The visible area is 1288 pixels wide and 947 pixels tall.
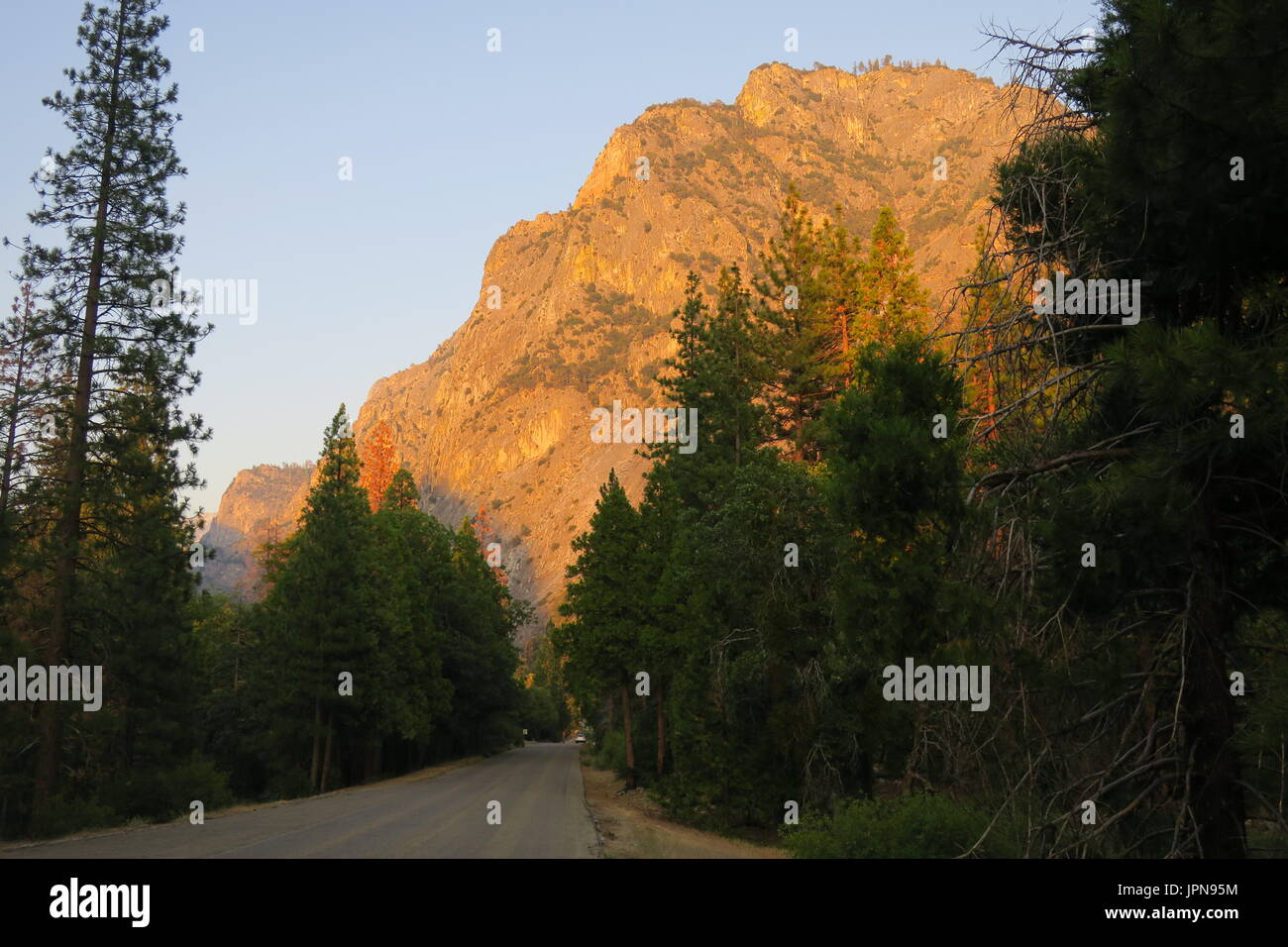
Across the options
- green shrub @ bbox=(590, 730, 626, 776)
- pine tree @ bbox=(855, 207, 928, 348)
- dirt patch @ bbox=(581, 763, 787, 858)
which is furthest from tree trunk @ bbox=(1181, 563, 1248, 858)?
green shrub @ bbox=(590, 730, 626, 776)

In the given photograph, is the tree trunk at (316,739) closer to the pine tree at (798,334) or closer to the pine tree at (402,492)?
the pine tree at (798,334)

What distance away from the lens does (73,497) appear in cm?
2212

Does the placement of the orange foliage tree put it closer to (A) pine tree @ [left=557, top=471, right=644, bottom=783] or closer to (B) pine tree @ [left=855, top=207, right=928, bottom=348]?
(A) pine tree @ [left=557, top=471, right=644, bottom=783]

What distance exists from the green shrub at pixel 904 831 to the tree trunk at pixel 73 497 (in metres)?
16.9

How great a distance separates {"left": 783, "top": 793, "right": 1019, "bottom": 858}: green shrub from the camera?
1087 cm

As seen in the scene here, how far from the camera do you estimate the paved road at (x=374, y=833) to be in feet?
45.6

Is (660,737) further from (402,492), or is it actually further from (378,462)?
(378,462)

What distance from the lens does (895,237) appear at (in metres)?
35.0

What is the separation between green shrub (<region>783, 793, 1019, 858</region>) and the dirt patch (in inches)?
157

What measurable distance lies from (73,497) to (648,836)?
51.9 ft
